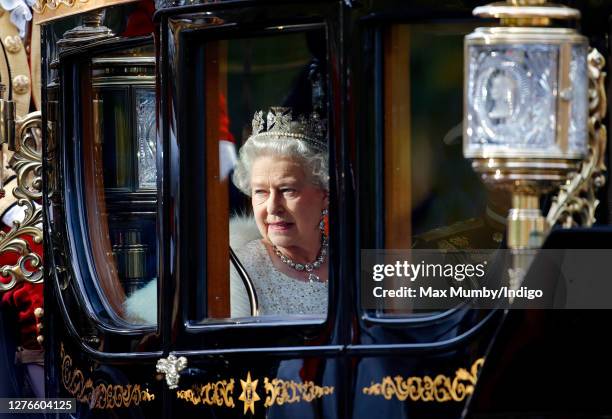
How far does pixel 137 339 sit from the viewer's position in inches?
147

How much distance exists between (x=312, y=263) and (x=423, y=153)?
1.31 feet

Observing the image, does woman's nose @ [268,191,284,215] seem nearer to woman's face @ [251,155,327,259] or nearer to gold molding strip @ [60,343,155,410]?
woman's face @ [251,155,327,259]

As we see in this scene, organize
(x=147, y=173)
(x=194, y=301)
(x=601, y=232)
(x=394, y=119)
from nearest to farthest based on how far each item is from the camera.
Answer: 1. (x=601, y=232)
2. (x=394, y=119)
3. (x=194, y=301)
4. (x=147, y=173)

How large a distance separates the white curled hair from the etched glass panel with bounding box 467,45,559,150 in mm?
569

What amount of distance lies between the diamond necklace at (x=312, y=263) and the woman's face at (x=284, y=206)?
1cm

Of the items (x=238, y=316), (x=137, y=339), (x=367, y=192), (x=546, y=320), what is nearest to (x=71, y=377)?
(x=137, y=339)

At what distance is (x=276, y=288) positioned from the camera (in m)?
3.60

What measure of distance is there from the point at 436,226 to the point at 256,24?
57cm

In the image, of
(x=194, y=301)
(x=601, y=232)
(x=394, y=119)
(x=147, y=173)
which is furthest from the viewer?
(x=147, y=173)

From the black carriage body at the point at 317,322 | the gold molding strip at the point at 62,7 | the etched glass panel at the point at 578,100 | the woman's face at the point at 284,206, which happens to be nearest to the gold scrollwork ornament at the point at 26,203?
the gold molding strip at the point at 62,7

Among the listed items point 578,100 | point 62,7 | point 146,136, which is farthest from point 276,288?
point 62,7

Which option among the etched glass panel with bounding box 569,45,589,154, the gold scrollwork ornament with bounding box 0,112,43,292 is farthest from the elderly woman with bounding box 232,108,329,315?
the gold scrollwork ornament with bounding box 0,112,43,292

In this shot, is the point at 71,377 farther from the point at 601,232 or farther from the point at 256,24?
the point at 601,232

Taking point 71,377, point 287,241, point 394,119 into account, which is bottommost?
point 71,377
